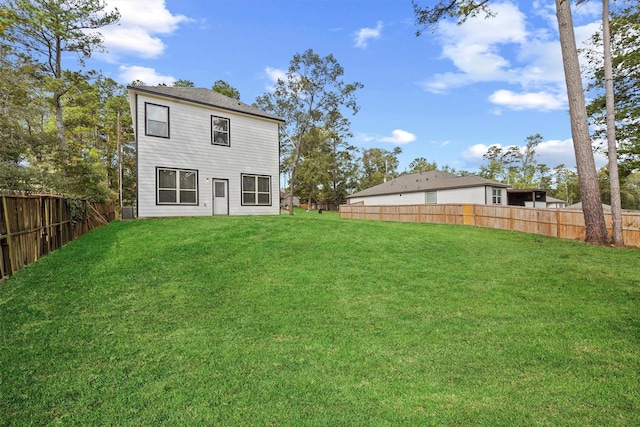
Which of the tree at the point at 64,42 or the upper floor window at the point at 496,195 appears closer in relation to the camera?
the tree at the point at 64,42

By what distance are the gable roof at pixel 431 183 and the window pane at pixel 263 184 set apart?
666 inches

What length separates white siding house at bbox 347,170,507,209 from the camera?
2372cm

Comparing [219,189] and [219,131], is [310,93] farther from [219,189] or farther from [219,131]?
[219,189]

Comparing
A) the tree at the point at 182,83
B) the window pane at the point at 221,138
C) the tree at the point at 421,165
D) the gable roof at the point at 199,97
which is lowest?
the window pane at the point at 221,138

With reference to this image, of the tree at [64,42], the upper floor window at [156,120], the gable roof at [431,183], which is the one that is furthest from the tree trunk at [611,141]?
the tree at [64,42]

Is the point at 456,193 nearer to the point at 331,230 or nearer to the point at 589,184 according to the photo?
the point at 589,184

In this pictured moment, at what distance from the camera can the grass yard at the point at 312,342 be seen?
7.36ft

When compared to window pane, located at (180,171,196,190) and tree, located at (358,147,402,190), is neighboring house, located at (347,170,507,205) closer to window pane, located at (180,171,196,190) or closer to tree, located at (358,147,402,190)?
window pane, located at (180,171,196,190)

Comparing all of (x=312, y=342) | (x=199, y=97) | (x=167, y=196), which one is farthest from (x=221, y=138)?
(x=312, y=342)

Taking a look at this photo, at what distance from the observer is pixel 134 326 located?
353cm

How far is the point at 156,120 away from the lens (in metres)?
12.5

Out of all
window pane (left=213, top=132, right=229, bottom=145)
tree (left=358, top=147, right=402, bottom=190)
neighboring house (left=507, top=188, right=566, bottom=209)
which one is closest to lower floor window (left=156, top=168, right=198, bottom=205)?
window pane (left=213, top=132, right=229, bottom=145)

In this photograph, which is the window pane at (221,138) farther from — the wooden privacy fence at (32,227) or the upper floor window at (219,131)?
the wooden privacy fence at (32,227)

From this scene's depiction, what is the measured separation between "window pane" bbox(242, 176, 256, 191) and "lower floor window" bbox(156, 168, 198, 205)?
2.30m
